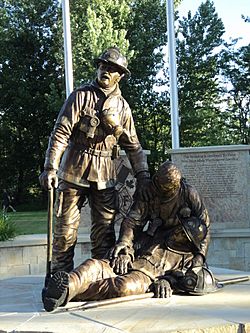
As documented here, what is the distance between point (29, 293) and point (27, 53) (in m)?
25.8

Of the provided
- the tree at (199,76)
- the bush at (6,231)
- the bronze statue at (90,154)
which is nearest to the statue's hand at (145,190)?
the bronze statue at (90,154)

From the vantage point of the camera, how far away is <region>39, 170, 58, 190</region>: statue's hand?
4.85 metres

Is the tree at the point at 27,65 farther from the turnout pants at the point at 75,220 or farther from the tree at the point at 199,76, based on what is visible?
the turnout pants at the point at 75,220

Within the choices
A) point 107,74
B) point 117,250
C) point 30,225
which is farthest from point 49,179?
point 30,225

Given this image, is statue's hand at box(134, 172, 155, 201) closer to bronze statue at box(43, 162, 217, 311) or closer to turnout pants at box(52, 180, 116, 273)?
bronze statue at box(43, 162, 217, 311)

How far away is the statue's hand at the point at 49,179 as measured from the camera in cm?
485

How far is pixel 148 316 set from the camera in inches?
161

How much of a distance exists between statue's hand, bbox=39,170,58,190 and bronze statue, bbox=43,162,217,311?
0.70m

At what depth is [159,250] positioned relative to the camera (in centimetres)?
520

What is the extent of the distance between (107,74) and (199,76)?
24058mm

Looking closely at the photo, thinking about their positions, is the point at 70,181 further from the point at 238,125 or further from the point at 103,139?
the point at 238,125

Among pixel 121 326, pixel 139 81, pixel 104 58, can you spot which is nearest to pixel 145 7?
pixel 139 81

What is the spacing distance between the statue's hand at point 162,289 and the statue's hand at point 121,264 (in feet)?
0.91

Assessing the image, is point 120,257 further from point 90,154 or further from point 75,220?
point 90,154
